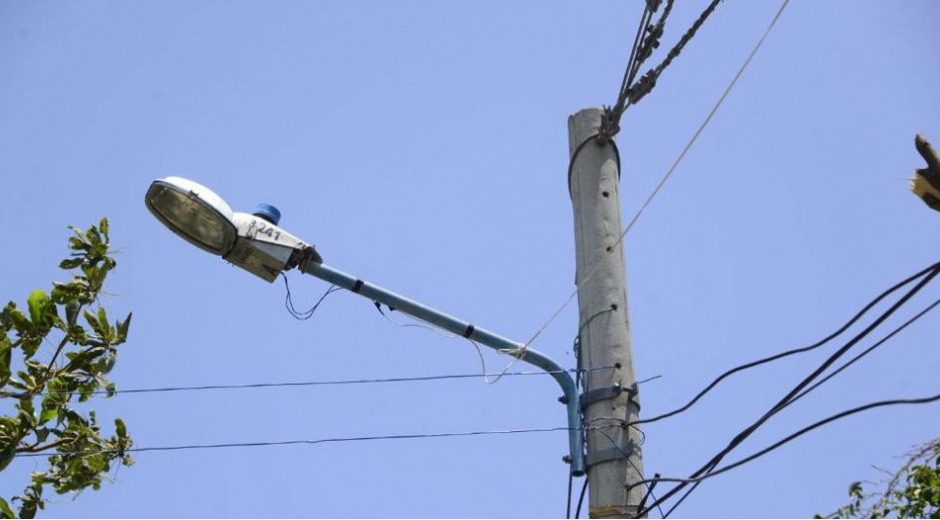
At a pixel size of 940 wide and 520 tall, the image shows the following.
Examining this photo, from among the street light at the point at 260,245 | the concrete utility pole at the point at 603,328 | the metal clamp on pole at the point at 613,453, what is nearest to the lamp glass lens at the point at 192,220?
the street light at the point at 260,245

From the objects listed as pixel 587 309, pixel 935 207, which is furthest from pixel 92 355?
pixel 935 207

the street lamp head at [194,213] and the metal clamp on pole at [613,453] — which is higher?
the street lamp head at [194,213]

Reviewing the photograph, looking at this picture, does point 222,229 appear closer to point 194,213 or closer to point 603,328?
point 194,213

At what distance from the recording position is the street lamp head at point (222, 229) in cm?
478

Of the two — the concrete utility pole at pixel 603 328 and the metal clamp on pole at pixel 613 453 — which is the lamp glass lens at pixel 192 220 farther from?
the metal clamp on pole at pixel 613 453

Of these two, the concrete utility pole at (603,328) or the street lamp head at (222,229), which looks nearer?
the concrete utility pole at (603,328)

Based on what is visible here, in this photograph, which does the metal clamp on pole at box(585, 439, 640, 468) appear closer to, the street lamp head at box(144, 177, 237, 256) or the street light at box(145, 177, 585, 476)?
the street light at box(145, 177, 585, 476)

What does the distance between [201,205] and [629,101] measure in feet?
7.10

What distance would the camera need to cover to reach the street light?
4.78 m

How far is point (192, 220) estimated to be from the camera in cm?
483

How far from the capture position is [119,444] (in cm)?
618

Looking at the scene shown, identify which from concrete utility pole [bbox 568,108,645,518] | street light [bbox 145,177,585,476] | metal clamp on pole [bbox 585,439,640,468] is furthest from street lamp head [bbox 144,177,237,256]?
metal clamp on pole [bbox 585,439,640,468]

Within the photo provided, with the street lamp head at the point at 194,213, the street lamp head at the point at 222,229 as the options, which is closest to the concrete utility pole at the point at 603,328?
the street lamp head at the point at 222,229

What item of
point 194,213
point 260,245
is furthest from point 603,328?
point 194,213
